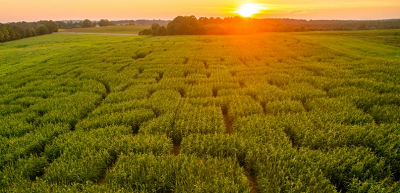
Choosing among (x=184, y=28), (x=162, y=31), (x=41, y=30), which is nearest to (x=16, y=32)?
(x=41, y=30)

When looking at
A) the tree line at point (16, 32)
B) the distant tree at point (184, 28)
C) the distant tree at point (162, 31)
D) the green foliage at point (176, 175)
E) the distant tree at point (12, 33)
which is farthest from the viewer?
the distant tree at point (162, 31)

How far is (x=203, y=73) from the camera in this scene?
15.0m

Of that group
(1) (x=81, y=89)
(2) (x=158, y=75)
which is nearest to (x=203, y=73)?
(2) (x=158, y=75)

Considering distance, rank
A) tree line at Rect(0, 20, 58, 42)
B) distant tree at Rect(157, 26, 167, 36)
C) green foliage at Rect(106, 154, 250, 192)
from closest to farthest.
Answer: green foliage at Rect(106, 154, 250, 192) → tree line at Rect(0, 20, 58, 42) → distant tree at Rect(157, 26, 167, 36)

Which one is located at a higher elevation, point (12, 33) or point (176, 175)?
point (12, 33)

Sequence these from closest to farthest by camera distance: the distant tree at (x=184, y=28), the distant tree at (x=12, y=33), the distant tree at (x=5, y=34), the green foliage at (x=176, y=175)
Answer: the green foliage at (x=176, y=175)
the distant tree at (x=5, y=34)
the distant tree at (x=12, y=33)
the distant tree at (x=184, y=28)

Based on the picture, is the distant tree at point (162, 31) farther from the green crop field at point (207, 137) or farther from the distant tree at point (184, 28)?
the green crop field at point (207, 137)

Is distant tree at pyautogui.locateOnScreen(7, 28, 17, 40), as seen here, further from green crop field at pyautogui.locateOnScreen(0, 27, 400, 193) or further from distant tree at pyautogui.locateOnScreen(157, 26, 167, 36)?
green crop field at pyautogui.locateOnScreen(0, 27, 400, 193)

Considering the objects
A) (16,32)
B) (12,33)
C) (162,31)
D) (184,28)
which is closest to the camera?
(12,33)

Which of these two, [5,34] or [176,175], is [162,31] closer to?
[5,34]

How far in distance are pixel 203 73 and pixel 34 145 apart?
10.4 meters

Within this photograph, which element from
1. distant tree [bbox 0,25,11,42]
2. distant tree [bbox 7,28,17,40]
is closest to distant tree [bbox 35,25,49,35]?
distant tree [bbox 7,28,17,40]

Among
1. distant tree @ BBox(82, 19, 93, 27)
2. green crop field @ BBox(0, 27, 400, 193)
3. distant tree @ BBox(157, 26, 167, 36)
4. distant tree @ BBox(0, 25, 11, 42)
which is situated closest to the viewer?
green crop field @ BBox(0, 27, 400, 193)

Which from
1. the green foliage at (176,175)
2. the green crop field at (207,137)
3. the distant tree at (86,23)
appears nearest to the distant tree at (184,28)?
the green crop field at (207,137)
